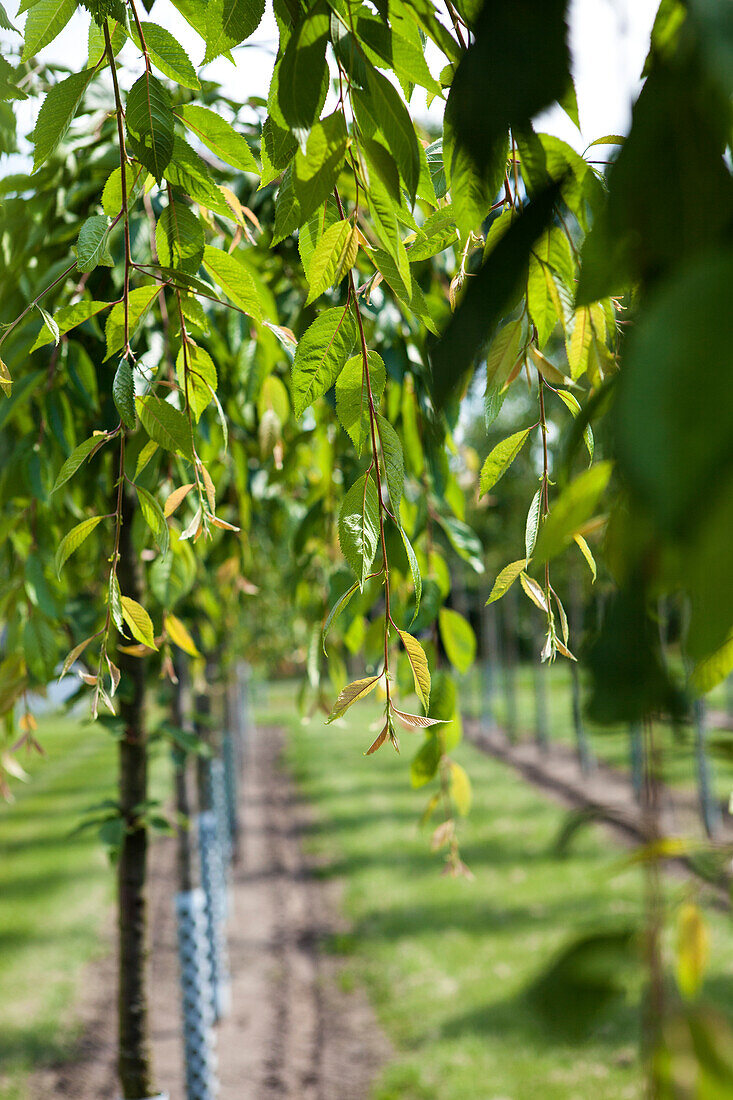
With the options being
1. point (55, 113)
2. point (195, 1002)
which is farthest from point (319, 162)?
point (195, 1002)

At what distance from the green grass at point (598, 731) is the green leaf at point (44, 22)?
1.93 ft

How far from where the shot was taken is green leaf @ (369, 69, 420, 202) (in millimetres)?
490

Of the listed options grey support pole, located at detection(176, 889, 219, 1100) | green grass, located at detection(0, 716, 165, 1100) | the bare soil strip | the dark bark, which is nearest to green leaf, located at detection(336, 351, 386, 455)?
green grass, located at detection(0, 716, 165, 1100)

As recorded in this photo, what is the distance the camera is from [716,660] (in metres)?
0.48

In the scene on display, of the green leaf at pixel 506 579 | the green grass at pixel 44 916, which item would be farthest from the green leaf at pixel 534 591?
the green grass at pixel 44 916

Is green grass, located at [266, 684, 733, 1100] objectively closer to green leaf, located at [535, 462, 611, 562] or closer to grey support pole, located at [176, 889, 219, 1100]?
grey support pole, located at [176, 889, 219, 1100]

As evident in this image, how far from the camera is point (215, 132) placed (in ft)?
2.15

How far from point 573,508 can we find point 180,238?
0.47 metres

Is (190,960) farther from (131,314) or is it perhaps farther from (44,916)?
(44,916)

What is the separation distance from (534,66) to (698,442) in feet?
0.66

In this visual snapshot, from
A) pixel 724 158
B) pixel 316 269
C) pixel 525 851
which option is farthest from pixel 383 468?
pixel 525 851

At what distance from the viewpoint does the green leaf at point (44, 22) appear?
0.59m

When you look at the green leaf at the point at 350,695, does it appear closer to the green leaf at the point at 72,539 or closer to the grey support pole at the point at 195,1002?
the green leaf at the point at 72,539

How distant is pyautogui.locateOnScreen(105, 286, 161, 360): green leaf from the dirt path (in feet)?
12.1
